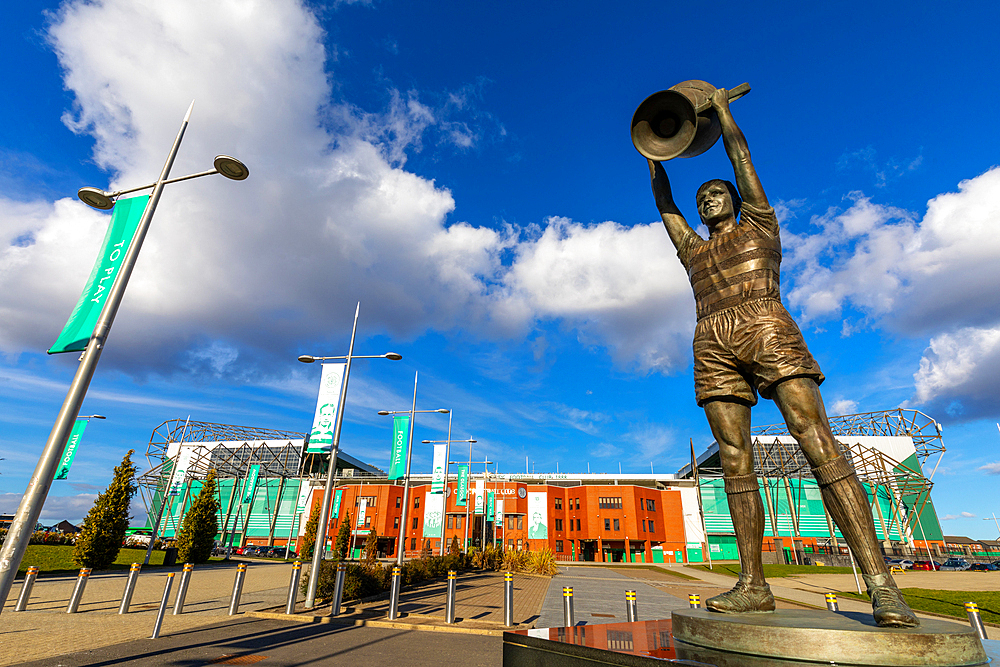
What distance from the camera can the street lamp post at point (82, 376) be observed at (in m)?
5.67

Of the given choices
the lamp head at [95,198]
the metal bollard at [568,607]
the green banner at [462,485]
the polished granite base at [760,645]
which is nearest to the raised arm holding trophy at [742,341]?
the polished granite base at [760,645]

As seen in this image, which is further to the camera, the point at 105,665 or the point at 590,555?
the point at 590,555

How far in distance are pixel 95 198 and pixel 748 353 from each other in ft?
32.2

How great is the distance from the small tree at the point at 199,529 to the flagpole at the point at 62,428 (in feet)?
93.6

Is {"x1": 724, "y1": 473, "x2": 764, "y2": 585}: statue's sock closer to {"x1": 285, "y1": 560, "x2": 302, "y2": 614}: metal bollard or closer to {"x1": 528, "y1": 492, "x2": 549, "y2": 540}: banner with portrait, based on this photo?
{"x1": 285, "y1": 560, "x2": 302, "y2": 614}: metal bollard

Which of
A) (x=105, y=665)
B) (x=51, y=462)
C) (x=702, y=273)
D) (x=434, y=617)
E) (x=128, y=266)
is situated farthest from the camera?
(x=434, y=617)

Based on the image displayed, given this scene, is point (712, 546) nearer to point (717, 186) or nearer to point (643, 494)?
point (643, 494)

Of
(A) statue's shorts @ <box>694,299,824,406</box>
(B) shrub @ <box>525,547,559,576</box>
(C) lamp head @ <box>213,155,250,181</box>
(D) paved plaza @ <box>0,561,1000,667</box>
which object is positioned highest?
(C) lamp head @ <box>213,155,250,181</box>

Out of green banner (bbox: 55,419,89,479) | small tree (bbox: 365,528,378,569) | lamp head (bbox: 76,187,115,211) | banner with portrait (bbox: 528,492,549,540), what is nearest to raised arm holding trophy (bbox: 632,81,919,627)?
lamp head (bbox: 76,187,115,211)

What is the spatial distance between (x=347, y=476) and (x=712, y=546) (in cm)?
4651

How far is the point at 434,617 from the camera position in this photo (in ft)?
38.4

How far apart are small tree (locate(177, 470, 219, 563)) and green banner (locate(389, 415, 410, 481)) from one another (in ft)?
46.2

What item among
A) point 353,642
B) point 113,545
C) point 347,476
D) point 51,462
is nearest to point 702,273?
point 51,462

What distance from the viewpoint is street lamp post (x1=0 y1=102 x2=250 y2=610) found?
223 inches
